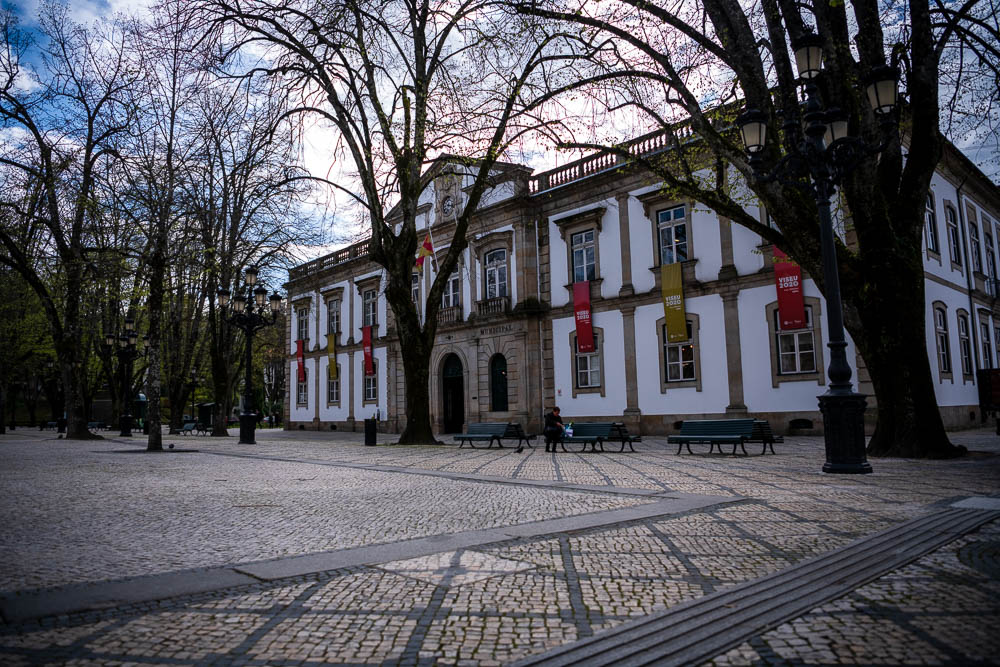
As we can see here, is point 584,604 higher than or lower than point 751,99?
lower

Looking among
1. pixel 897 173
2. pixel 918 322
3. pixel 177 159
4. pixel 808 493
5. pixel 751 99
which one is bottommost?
pixel 808 493

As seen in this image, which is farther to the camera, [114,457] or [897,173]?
[114,457]

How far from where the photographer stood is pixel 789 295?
18.9 metres

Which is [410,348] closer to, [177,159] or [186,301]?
[177,159]

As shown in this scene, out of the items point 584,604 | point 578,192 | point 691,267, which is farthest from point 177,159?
point 584,604

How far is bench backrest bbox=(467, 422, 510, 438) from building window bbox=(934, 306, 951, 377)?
1317cm

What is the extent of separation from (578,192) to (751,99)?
1320cm

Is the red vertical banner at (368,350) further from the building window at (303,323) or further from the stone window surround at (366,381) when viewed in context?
the building window at (303,323)

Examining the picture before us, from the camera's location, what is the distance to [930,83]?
12.1m

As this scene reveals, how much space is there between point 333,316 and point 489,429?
2166 centimetres

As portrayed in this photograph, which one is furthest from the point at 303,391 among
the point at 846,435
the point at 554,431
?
the point at 846,435

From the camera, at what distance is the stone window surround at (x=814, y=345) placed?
734 inches

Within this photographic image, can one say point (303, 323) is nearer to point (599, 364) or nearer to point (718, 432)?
point (599, 364)

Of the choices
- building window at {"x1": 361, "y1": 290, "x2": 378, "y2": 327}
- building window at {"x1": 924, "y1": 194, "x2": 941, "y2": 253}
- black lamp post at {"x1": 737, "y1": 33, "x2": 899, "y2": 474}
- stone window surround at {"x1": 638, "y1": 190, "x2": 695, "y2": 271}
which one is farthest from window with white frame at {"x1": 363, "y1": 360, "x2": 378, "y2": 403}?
black lamp post at {"x1": 737, "y1": 33, "x2": 899, "y2": 474}
